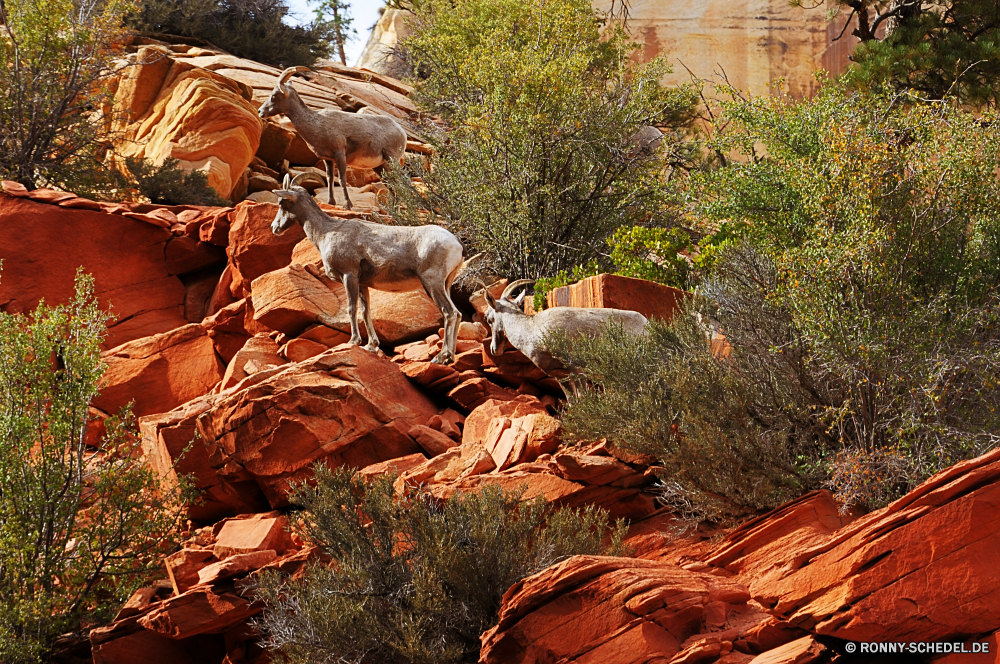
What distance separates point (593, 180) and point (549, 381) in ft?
16.1

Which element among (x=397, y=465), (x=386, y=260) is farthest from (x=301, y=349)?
(x=397, y=465)

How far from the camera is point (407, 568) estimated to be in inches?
284

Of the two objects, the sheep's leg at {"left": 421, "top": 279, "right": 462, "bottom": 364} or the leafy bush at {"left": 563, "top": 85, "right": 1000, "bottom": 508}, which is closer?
the leafy bush at {"left": 563, "top": 85, "right": 1000, "bottom": 508}

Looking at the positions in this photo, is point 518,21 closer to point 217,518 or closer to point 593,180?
point 593,180

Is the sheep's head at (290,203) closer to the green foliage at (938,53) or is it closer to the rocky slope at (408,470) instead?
the rocky slope at (408,470)

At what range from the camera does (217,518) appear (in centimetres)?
971

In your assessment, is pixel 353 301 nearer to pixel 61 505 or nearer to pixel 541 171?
pixel 61 505

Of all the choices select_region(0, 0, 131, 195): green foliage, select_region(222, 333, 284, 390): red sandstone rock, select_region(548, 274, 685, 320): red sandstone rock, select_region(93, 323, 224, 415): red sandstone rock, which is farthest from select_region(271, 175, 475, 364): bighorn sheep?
select_region(0, 0, 131, 195): green foliage

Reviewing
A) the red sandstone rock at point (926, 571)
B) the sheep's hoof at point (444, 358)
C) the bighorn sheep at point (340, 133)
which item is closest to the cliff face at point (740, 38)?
the bighorn sheep at point (340, 133)

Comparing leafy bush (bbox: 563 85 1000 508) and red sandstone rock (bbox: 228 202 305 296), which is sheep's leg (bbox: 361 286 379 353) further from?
leafy bush (bbox: 563 85 1000 508)

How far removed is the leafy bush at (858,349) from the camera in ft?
23.4

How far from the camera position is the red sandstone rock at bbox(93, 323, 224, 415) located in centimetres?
1186

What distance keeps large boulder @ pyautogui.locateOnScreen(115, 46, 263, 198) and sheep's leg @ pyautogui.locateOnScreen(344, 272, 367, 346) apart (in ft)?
26.4

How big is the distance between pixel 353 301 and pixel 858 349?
573 cm
